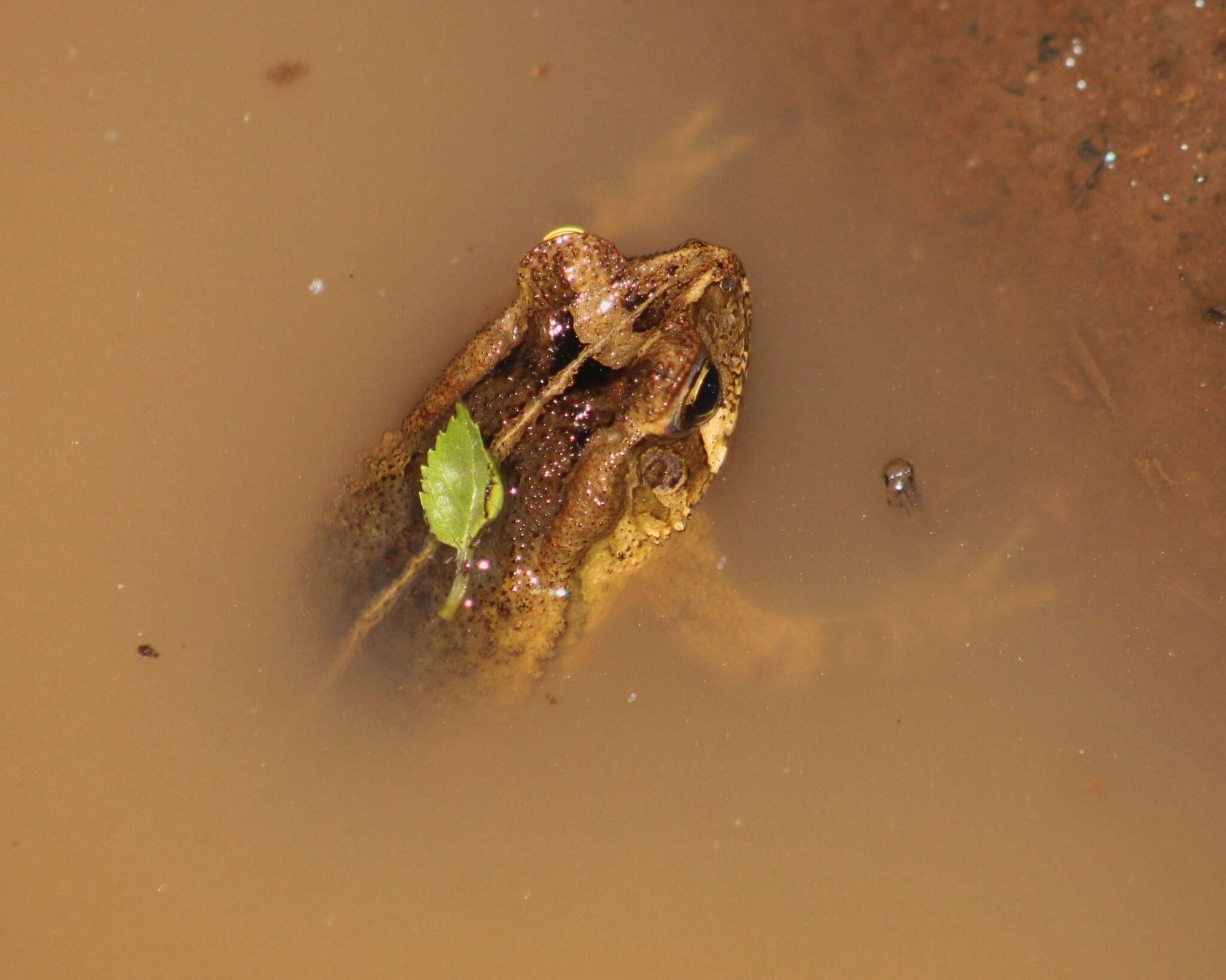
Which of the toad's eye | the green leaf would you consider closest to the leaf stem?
the green leaf

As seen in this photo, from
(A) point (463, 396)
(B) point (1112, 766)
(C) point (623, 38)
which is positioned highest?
(C) point (623, 38)

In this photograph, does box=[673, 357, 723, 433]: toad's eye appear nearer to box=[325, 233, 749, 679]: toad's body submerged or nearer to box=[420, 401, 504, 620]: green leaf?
box=[325, 233, 749, 679]: toad's body submerged

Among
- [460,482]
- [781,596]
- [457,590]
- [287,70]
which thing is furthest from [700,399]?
[287,70]

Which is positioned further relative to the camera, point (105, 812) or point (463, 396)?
point (105, 812)

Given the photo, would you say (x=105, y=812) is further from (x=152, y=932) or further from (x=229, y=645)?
(x=229, y=645)

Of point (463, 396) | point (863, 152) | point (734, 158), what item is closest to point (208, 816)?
point (463, 396)

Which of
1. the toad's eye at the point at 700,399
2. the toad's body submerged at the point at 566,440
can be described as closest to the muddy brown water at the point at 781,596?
the toad's body submerged at the point at 566,440

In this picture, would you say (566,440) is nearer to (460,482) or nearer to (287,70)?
(460,482)
